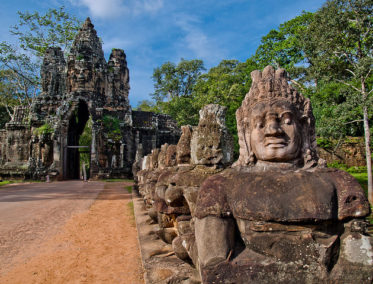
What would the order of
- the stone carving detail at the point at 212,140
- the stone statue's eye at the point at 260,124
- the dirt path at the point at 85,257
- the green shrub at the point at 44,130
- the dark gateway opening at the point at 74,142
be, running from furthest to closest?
the dark gateway opening at the point at 74,142
the green shrub at the point at 44,130
the dirt path at the point at 85,257
the stone carving detail at the point at 212,140
the stone statue's eye at the point at 260,124

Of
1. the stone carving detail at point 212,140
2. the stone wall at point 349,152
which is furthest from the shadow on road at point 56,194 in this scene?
the stone wall at point 349,152

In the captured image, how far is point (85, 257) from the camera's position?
13.8 feet

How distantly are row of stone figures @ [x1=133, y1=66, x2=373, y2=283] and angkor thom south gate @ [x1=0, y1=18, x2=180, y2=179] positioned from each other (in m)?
19.6

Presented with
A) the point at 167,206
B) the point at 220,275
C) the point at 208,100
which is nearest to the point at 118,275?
the point at 167,206

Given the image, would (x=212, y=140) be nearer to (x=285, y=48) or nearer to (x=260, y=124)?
(x=260, y=124)

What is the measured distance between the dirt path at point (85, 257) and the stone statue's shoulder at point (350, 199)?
244 cm

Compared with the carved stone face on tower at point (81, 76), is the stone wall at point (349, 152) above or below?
below

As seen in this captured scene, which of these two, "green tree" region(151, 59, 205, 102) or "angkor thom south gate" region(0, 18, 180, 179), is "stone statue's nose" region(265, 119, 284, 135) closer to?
"angkor thom south gate" region(0, 18, 180, 179)

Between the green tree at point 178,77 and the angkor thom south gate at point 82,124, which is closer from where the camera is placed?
the angkor thom south gate at point 82,124

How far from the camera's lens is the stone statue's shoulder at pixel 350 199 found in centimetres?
189

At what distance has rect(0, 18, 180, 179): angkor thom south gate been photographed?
69.8 feet

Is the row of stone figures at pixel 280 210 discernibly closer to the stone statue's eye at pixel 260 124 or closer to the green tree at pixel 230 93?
the stone statue's eye at pixel 260 124

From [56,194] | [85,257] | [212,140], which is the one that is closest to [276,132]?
[212,140]

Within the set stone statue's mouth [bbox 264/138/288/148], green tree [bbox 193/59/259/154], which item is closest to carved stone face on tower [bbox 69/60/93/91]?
green tree [bbox 193/59/259/154]
